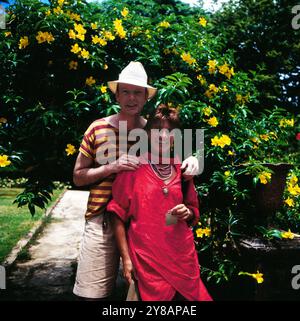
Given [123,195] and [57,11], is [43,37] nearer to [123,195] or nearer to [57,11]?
[57,11]

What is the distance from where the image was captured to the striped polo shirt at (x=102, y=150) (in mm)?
2326

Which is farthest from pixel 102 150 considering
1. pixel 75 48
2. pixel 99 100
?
pixel 75 48

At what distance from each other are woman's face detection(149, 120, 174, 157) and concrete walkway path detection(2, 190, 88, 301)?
2430mm

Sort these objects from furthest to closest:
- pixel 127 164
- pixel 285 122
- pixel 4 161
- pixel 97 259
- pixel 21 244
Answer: pixel 21 244
pixel 285 122
pixel 4 161
pixel 97 259
pixel 127 164

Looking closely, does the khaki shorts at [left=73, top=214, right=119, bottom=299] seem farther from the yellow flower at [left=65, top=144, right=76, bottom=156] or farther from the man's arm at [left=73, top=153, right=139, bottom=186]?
the yellow flower at [left=65, top=144, right=76, bottom=156]

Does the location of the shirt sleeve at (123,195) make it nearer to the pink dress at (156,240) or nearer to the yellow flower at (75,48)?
the pink dress at (156,240)

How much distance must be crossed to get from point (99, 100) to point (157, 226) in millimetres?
1330

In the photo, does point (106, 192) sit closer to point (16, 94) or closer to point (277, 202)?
point (16, 94)

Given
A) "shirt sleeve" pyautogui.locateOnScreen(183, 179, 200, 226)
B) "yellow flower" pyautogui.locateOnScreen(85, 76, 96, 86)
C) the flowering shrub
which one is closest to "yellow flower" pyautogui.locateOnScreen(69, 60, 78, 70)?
the flowering shrub

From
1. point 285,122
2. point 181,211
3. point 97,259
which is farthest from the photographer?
point 285,122

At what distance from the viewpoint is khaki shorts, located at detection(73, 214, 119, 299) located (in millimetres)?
2381

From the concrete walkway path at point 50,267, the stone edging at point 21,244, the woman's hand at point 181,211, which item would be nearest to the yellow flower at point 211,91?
the woman's hand at point 181,211

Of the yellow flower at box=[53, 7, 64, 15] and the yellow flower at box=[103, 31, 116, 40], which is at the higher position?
the yellow flower at box=[53, 7, 64, 15]

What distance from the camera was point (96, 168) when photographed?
228 centimetres
